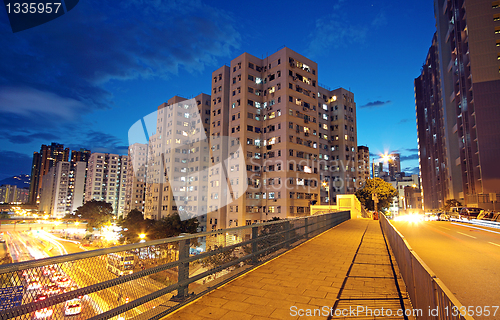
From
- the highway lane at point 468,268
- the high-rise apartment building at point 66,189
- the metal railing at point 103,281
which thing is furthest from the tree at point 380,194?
the high-rise apartment building at point 66,189

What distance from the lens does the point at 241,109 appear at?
206 feet

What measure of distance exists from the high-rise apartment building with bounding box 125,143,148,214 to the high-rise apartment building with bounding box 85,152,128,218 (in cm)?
1447

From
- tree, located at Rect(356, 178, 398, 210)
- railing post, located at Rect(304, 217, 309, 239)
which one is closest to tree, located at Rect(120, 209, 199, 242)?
tree, located at Rect(356, 178, 398, 210)

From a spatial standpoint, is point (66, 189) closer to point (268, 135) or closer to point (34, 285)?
point (268, 135)

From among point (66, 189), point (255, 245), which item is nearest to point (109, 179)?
point (66, 189)

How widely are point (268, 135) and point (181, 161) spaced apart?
33.5m

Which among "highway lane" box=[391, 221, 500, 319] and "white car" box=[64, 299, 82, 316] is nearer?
"white car" box=[64, 299, 82, 316]

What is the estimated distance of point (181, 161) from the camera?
276 ft

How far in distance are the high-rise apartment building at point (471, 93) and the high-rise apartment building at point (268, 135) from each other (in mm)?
30595

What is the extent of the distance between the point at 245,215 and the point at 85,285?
181 ft

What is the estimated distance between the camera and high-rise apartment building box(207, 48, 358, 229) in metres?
58.7

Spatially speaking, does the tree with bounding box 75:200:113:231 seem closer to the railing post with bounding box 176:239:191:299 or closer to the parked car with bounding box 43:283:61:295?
the railing post with bounding box 176:239:191:299

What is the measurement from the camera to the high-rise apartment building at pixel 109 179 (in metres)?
144

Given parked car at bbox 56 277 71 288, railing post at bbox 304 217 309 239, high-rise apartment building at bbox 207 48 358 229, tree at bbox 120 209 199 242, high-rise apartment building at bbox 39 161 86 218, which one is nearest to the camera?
parked car at bbox 56 277 71 288
